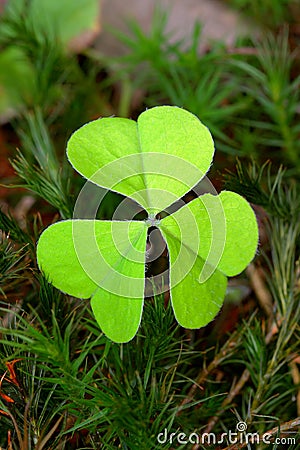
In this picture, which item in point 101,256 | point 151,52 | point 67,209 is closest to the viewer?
point 101,256

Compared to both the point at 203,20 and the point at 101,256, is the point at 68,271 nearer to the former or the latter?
the point at 101,256

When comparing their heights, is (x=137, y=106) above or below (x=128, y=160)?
below

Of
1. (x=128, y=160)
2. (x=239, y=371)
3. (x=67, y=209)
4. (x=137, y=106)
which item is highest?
(x=128, y=160)

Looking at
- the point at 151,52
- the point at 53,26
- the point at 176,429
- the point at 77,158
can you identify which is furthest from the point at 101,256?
the point at 53,26

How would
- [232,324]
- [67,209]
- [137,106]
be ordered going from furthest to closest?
1. [137,106]
2. [232,324]
3. [67,209]

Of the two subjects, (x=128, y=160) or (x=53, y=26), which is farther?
(x=53, y=26)

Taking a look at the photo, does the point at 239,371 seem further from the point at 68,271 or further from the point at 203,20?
the point at 203,20
